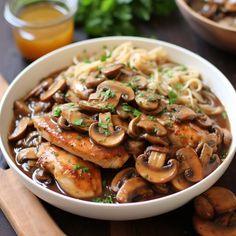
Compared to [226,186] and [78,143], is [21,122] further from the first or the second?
[226,186]

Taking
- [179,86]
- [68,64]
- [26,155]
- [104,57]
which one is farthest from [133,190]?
[68,64]

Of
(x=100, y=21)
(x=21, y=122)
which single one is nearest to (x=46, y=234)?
(x=21, y=122)

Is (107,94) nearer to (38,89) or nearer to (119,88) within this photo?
(119,88)

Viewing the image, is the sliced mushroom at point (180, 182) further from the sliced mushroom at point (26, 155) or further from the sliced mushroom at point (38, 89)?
the sliced mushroom at point (38, 89)

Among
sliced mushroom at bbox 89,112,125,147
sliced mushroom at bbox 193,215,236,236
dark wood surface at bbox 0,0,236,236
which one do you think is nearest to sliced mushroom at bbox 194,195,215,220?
sliced mushroom at bbox 193,215,236,236

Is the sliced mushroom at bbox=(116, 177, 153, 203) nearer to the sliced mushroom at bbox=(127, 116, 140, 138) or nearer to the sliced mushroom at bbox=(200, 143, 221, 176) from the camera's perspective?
the sliced mushroom at bbox=(127, 116, 140, 138)
